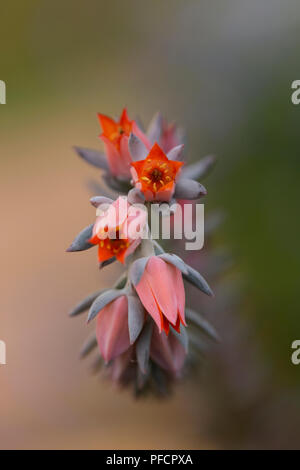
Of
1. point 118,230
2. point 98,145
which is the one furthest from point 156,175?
point 98,145

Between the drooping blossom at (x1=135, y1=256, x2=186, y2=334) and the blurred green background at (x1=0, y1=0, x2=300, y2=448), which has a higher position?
the blurred green background at (x1=0, y1=0, x2=300, y2=448)

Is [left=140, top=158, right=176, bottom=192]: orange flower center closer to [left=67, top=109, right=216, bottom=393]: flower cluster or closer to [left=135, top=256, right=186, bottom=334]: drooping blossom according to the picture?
[left=67, top=109, right=216, bottom=393]: flower cluster

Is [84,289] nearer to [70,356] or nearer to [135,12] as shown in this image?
[70,356]

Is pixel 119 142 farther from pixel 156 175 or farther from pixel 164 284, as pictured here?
pixel 164 284

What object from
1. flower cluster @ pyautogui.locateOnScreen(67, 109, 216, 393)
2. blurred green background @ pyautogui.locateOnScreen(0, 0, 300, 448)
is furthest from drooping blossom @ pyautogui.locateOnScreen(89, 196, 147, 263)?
blurred green background @ pyautogui.locateOnScreen(0, 0, 300, 448)

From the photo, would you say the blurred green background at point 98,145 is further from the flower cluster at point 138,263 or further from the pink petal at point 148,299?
the pink petal at point 148,299
